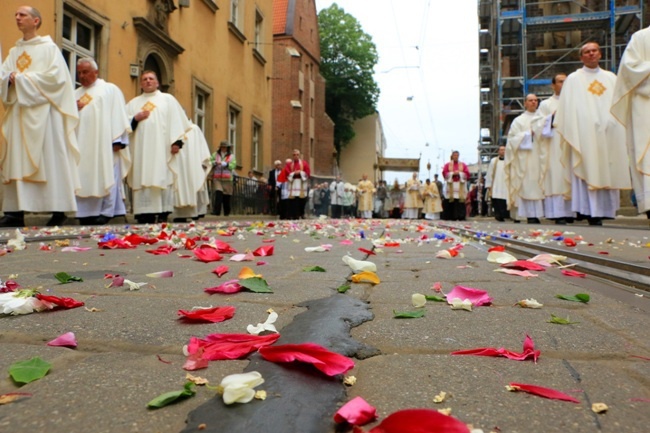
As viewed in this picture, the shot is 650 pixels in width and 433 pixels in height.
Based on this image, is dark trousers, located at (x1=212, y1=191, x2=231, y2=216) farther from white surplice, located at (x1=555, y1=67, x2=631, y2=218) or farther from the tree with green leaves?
the tree with green leaves

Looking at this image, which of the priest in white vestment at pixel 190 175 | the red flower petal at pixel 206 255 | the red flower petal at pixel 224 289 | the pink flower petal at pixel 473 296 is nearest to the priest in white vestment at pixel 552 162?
the priest in white vestment at pixel 190 175

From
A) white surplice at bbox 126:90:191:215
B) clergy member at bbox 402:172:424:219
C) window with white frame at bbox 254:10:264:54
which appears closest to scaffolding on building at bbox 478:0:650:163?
clergy member at bbox 402:172:424:219

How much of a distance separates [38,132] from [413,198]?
23.2 metres

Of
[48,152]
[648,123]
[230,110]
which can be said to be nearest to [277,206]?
[230,110]

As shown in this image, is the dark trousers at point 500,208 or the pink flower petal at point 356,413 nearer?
the pink flower petal at point 356,413

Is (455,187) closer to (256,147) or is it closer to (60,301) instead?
(256,147)

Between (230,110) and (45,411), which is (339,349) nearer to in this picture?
(45,411)

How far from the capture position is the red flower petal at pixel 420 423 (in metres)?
0.84

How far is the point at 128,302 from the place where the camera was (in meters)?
2.08

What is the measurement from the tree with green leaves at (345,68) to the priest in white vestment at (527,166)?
38996 millimetres

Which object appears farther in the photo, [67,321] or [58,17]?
[58,17]

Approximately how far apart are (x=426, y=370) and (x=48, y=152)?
8.05 m

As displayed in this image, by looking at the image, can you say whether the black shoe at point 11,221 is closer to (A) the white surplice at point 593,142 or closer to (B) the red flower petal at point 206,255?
(B) the red flower petal at point 206,255

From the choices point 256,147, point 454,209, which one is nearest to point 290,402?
point 256,147
